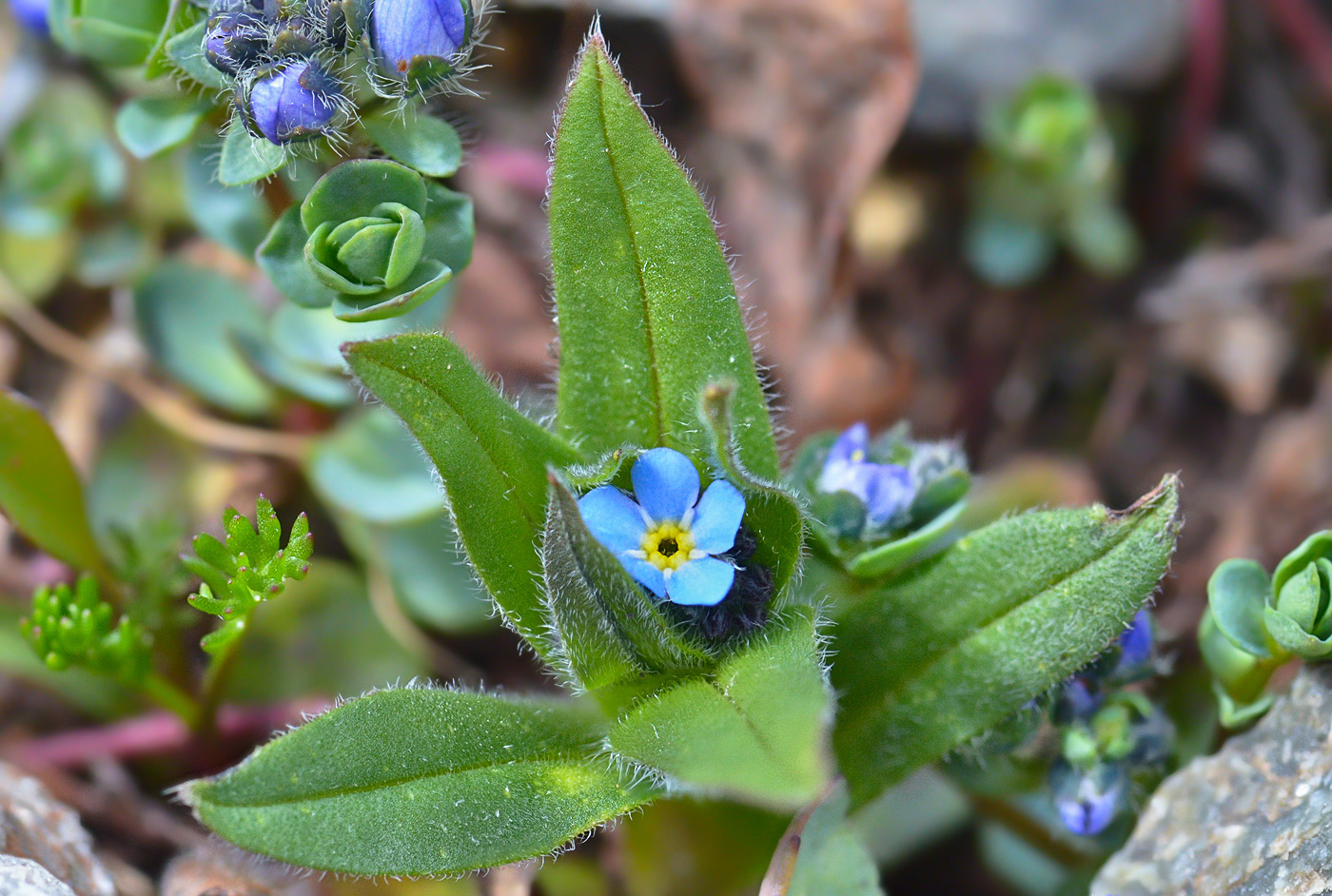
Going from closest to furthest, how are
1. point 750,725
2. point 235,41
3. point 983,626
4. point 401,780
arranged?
1. point 750,725
2. point 401,780
3. point 235,41
4. point 983,626

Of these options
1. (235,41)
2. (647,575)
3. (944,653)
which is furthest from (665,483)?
(235,41)

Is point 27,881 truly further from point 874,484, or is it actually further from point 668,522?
point 874,484

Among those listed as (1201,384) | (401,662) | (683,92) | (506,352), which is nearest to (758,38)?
(683,92)

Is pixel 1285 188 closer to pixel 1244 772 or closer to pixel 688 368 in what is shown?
pixel 1244 772

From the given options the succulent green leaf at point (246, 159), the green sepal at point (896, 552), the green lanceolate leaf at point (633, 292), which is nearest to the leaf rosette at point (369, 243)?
the succulent green leaf at point (246, 159)

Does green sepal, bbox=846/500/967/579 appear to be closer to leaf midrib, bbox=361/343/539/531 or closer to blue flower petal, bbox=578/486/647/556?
blue flower petal, bbox=578/486/647/556

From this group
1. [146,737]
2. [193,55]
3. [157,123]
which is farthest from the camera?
[146,737]

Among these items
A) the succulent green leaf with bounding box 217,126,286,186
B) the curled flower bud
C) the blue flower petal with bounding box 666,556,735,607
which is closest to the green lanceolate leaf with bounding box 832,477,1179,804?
the blue flower petal with bounding box 666,556,735,607
